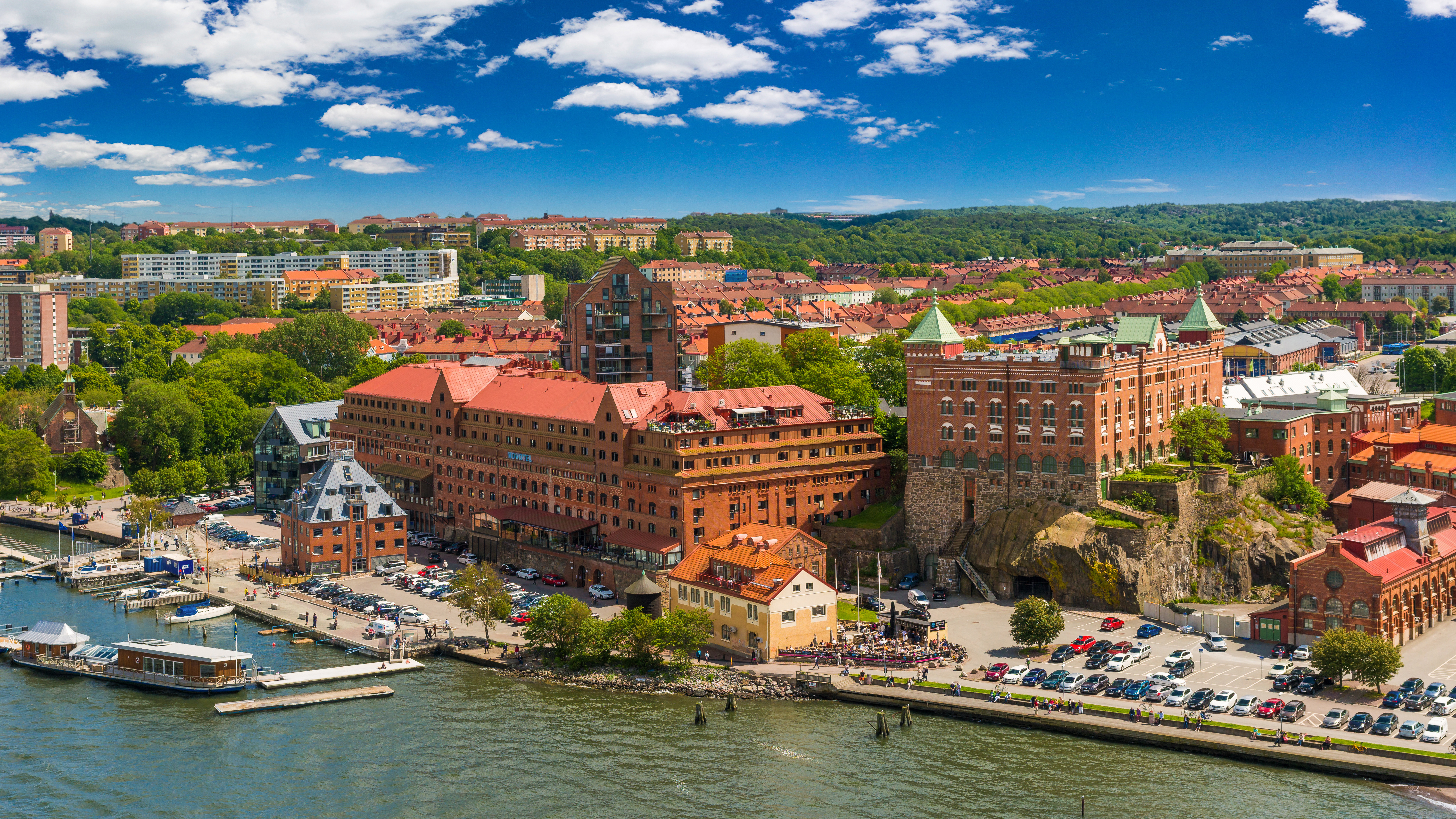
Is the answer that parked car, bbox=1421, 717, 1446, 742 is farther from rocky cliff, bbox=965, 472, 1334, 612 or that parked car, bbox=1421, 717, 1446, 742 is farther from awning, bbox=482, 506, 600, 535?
awning, bbox=482, 506, 600, 535

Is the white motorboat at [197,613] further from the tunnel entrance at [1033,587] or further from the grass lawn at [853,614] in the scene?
the tunnel entrance at [1033,587]

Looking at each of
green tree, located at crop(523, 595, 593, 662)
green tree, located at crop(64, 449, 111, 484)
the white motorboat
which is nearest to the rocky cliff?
A: green tree, located at crop(523, 595, 593, 662)

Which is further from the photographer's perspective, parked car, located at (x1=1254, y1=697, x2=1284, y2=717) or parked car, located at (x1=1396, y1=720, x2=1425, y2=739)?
parked car, located at (x1=1254, y1=697, x2=1284, y2=717)

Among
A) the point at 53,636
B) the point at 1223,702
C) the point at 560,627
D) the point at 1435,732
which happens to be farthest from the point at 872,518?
the point at 53,636

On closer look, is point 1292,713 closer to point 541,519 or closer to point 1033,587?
point 1033,587

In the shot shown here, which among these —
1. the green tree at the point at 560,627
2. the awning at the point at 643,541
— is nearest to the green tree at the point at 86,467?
the awning at the point at 643,541

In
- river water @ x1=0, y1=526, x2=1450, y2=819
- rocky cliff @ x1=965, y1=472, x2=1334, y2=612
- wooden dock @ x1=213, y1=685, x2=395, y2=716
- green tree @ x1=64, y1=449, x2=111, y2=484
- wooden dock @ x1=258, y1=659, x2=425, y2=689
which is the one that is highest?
green tree @ x1=64, y1=449, x2=111, y2=484
